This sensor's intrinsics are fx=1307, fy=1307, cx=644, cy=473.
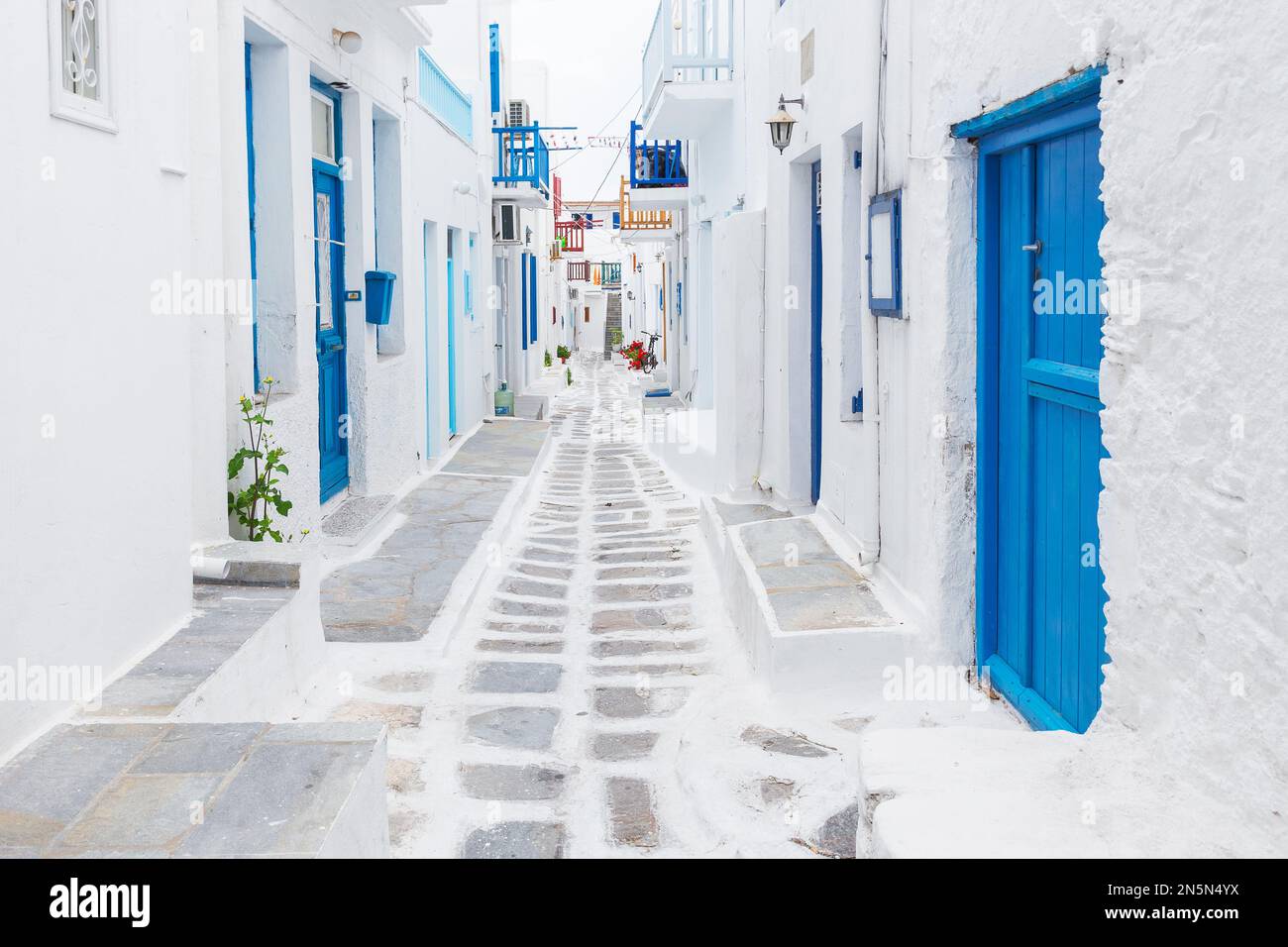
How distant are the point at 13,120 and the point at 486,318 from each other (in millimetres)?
14011

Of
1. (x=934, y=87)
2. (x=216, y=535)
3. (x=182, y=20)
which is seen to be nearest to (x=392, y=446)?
(x=216, y=535)

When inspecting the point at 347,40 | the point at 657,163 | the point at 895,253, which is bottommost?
the point at 895,253

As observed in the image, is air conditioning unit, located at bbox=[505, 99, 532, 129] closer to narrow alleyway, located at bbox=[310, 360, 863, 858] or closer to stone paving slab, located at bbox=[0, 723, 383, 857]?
narrow alleyway, located at bbox=[310, 360, 863, 858]

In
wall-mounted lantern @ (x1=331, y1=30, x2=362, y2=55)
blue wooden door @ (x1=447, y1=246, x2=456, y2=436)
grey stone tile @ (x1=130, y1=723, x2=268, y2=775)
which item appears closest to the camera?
grey stone tile @ (x1=130, y1=723, x2=268, y2=775)

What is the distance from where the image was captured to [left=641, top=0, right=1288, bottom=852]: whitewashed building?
2758 mm

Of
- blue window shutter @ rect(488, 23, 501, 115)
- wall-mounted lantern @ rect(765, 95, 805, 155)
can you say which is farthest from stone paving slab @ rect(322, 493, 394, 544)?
blue window shutter @ rect(488, 23, 501, 115)

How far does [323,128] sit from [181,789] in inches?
264

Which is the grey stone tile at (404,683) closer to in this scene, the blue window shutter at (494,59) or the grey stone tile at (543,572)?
the grey stone tile at (543,572)

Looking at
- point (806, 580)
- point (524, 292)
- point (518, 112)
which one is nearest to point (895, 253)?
point (806, 580)

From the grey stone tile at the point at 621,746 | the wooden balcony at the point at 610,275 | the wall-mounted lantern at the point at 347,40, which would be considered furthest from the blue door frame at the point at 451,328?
the wooden balcony at the point at 610,275

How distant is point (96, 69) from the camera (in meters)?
4.18

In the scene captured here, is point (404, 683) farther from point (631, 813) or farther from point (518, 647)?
point (631, 813)

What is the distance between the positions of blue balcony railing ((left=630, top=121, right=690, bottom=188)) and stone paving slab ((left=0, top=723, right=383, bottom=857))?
641 inches

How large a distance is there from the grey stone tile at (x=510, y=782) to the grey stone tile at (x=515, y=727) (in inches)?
10.0
